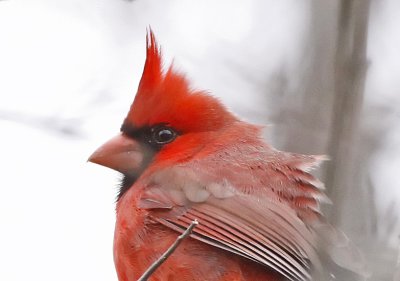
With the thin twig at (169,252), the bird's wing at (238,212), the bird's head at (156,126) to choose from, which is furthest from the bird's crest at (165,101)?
the thin twig at (169,252)

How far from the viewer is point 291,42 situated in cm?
519

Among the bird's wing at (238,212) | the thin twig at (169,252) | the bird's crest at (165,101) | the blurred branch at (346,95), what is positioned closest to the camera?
the blurred branch at (346,95)

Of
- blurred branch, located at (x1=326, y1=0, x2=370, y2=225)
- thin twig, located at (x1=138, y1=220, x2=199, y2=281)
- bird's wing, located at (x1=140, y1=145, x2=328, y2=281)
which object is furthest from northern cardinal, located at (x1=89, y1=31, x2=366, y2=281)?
blurred branch, located at (x1=326, y1=0, x2=370, y2=225)

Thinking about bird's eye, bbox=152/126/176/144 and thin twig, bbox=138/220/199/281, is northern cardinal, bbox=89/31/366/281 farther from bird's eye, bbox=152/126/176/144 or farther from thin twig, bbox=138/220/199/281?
thin twig, bbox=138/220/199/281

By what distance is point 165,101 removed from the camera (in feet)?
12.8

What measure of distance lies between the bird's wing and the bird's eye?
152 mm

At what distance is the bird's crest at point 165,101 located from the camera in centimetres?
392

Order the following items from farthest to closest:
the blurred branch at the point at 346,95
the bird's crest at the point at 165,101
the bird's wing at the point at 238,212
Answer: the bird's crest at the point at 165,101 < the bird's wing at the point at 238,212 < the blurred branch at the point at 346,95

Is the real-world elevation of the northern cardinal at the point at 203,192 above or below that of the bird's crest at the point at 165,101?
below

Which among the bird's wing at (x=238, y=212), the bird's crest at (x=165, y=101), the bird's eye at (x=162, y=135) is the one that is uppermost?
the bird's crest at (x=165, y=101)

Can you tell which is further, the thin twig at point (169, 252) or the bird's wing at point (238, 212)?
the bird's wing at point (238, 212)

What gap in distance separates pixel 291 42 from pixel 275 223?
1.92 meters

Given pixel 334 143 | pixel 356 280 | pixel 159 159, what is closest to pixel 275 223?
pixel 356 280

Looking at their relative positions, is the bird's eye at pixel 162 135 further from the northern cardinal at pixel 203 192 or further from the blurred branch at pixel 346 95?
the blurred branch at pixel 346 95
